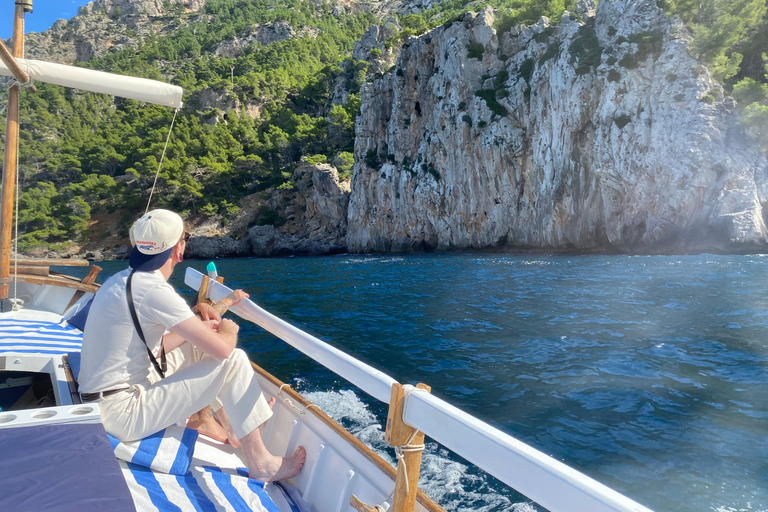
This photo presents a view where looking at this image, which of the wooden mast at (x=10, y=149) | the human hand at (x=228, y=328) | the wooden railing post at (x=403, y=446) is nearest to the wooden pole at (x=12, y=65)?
the wooden mast at (x=10, y=149)

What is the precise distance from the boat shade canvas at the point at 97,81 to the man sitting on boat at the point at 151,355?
119 inches

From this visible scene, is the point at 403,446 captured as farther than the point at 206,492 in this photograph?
No

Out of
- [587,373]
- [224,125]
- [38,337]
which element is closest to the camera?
[38,337]

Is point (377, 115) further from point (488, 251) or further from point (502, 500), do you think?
point (502, 500)

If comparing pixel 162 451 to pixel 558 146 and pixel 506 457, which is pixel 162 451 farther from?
pixel 558 146

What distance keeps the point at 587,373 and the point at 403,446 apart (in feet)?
16.6

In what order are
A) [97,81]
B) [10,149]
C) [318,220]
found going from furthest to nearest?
[318,220]
[10,149]
[97,81]

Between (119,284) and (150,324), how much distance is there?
9.9 inches

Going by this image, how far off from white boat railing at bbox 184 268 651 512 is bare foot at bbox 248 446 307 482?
104 cm

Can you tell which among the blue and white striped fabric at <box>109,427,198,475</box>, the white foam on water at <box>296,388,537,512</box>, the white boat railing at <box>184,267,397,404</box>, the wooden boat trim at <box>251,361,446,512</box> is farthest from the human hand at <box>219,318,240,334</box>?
the white foam on water at <box>296,388,537,512</box>

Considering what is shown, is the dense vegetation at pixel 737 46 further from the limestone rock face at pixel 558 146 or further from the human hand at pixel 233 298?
the human hand at pixel 233 298

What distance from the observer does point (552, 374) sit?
567 centimetres

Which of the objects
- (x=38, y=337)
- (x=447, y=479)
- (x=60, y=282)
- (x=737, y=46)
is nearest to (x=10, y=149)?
(x=60, y=282)

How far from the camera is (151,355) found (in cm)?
218
